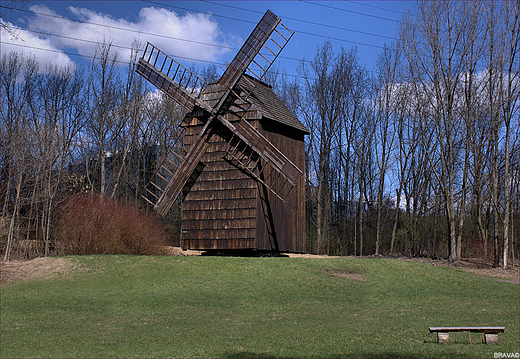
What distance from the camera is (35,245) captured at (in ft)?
59.7

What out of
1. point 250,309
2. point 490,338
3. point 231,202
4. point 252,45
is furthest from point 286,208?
point 490,338

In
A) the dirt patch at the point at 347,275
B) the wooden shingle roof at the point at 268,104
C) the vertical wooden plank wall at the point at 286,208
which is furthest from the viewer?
the wooden shingle roof at the point at 268,104

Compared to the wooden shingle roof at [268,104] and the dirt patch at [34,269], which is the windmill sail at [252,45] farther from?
the dirt patch at [34,269]

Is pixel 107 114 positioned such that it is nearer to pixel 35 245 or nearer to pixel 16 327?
pixel 35 245

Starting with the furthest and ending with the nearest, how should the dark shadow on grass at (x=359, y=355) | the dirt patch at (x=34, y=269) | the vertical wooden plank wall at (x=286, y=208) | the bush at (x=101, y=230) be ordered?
1. the vertical wooden plank wall at (x=286, y=208)
2. the bush at (x=101, y=230)
3. the dirt patch at (x=34, y=269)
4. the dark shadow on grass at (x=359, y=355)

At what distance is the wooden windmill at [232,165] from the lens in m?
17.6

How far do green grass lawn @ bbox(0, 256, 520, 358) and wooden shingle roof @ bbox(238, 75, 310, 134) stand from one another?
593 cm

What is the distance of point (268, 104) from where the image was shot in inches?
781

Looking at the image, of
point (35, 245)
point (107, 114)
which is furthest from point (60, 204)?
point (107, 114)

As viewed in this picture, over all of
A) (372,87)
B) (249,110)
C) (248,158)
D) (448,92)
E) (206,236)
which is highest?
(372,87)

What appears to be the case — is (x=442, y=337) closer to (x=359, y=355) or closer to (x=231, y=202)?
(x=359, y=355)

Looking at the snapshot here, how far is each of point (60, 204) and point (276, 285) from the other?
37.1 ft

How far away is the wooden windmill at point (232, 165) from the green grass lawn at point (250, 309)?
188cm

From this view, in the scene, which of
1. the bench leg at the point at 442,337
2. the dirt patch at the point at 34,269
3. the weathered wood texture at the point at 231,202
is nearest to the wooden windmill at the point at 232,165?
the weathered wood texture at the point at 231,202
